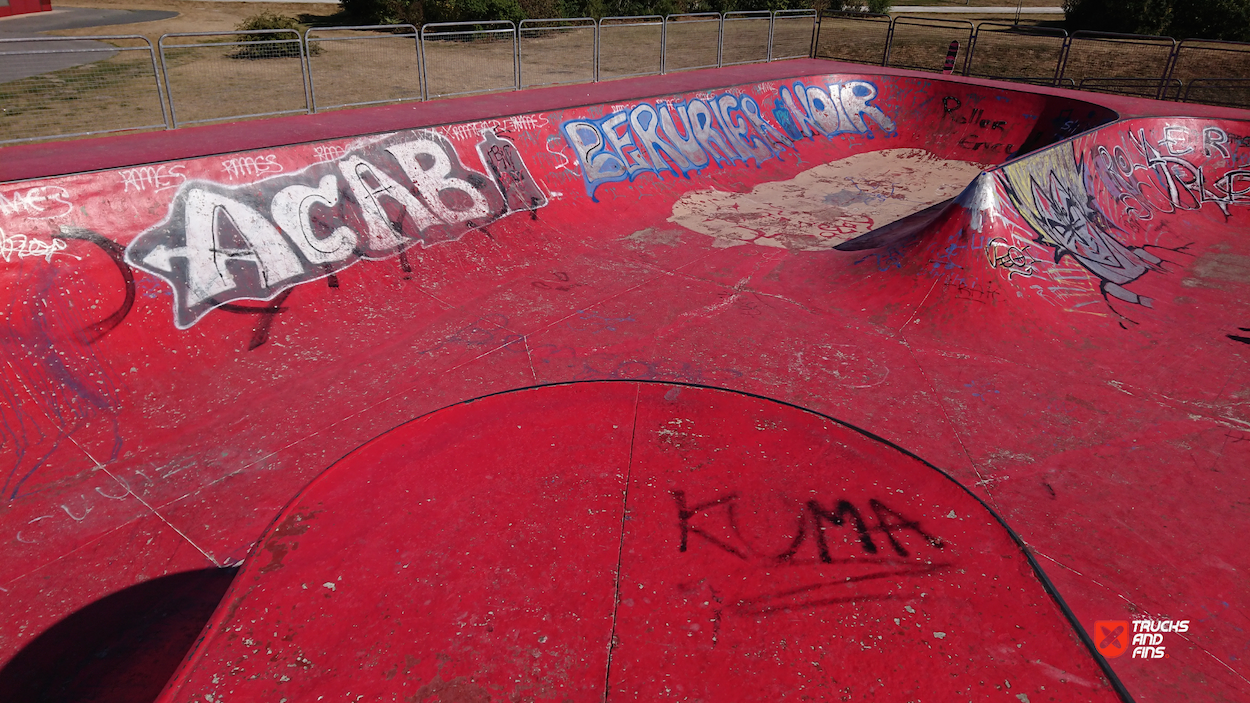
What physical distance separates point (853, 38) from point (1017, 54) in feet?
21.0

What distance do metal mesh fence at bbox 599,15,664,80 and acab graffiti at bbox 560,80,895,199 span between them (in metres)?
3.91

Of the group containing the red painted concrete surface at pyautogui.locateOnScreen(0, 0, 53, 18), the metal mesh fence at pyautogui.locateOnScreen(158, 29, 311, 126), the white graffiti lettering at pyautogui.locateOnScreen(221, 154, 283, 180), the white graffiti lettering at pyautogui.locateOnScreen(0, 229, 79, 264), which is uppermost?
the red painted concrete surface at pyautogui.locateOnScreen(0, 0, 53, 18)

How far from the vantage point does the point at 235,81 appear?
55.5ft

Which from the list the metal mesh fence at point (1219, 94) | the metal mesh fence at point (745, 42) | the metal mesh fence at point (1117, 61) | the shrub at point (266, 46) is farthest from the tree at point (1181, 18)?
the shrub at point (266, 46)

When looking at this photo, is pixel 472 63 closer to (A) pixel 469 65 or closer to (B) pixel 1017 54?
(A) pixel 469 65

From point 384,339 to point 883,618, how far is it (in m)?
6.36

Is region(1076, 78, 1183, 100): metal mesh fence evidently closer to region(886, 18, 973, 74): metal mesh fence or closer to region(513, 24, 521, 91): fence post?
region(886, 18, 973, 74): metal mesh fence

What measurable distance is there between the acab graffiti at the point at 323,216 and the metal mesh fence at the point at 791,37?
13.9 m

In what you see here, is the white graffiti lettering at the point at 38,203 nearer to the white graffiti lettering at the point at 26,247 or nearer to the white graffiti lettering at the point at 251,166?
the white graffiti lettering at the point at 26,247

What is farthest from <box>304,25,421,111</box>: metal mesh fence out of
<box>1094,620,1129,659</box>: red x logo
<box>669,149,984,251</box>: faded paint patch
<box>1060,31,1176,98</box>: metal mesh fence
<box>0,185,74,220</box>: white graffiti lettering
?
<box>1060,31,1176,98</box>: metal mesh fence

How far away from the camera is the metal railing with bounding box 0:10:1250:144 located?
43.1 ft

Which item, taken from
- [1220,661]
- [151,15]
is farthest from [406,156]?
[151,15]

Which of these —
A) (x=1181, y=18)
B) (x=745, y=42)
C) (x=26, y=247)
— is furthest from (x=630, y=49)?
(x=26, y=247)

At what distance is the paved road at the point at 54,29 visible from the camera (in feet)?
56.6
